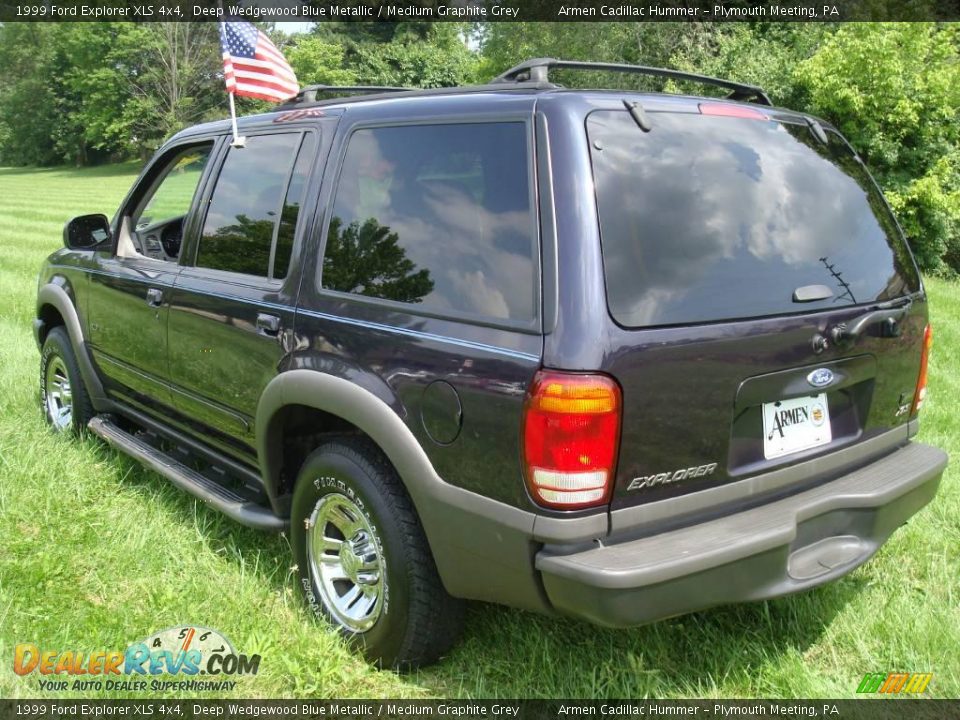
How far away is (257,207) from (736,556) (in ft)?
7.75

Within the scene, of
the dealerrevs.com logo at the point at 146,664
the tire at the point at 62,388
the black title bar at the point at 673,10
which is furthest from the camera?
the black title bar at the point at 673,10

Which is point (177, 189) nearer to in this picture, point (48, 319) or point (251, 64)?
point (251, 64)

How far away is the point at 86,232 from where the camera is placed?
479 cm

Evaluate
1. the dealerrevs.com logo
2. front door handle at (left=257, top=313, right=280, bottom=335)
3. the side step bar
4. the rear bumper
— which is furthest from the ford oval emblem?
the dealerrevs.com logo

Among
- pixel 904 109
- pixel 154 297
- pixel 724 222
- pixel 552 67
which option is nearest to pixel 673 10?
pixel 904 109

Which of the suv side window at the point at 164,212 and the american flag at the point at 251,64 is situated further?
the american flag at the point at 251,64

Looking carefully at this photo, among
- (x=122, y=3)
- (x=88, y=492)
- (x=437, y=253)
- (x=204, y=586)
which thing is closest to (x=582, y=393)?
(x=437, y=253)

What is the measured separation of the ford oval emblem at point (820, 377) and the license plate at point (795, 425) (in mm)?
53

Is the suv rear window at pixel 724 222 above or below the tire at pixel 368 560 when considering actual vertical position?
above

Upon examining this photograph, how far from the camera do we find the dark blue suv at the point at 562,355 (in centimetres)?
230

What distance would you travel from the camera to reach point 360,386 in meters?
2.74

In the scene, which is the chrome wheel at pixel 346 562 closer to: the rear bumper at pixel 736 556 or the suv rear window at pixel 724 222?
the rear bumper at pixel 736 556

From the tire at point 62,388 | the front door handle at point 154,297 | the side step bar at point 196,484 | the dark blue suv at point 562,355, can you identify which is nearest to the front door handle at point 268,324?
the dark blue suv at point 562,355

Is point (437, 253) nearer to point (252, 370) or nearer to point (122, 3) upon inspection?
point (252, 370)
